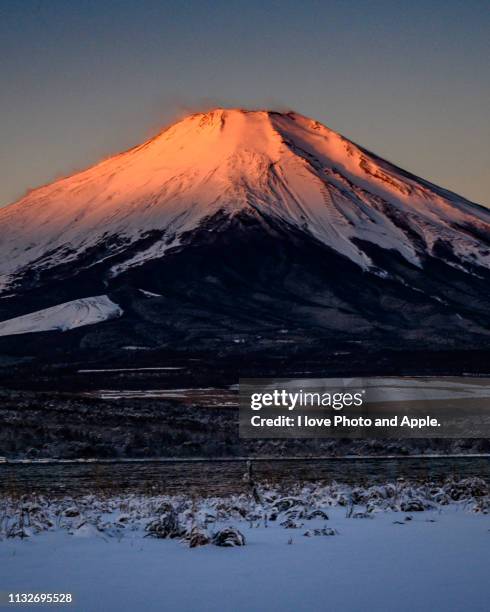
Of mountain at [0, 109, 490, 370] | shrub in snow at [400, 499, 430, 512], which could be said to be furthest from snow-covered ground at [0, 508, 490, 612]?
mountain at [0, 109, 490, 370]

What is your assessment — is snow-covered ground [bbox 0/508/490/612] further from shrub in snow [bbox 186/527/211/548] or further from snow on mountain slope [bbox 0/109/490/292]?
snow on mountain slope [bbox 0/109/490/292]

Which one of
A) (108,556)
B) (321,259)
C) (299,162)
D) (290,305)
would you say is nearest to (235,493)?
(108,556)

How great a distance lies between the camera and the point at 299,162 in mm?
194500

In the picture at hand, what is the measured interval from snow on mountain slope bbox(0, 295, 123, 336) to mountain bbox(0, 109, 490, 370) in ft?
2.27

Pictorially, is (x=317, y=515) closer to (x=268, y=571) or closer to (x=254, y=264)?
(x=268, y=571)

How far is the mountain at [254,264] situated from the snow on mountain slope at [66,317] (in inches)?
27.2

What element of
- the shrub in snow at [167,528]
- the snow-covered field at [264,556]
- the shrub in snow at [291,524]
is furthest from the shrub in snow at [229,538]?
the shrub in snow at [291,524]

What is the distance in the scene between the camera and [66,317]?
133 m

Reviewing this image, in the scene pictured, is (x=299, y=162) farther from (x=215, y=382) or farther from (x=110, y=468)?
(x=110, y=468)

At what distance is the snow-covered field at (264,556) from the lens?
6.05m

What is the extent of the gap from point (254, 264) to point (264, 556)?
5972 inches

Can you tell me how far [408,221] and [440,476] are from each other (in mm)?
161524

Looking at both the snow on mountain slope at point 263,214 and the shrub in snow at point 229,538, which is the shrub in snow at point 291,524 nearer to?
the shrub in snow at point 229,538

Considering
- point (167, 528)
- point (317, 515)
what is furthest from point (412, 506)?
point (167, 528)
